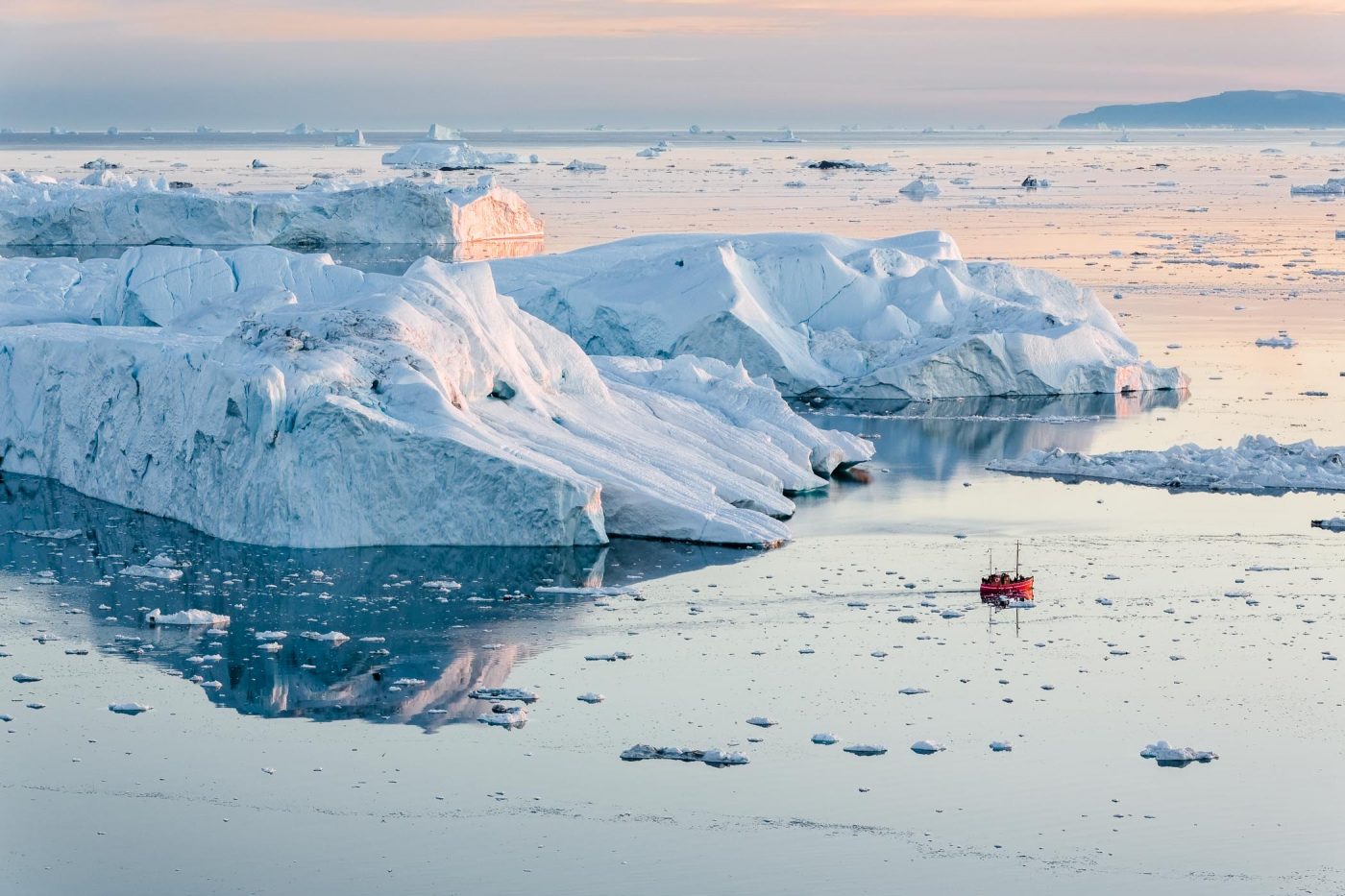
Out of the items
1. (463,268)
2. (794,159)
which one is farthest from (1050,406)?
(794,159)

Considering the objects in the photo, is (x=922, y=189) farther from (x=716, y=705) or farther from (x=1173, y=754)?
(x=1173, y=754)

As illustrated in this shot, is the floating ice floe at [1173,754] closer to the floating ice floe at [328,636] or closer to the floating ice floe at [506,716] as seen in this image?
the floating ice floe at [506,716]

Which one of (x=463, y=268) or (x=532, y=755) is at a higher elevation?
(x=463, y=268)

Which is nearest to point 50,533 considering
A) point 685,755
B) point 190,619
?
point 190,619

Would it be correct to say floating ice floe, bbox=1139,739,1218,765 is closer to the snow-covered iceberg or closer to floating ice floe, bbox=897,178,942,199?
floating ice floe, bbox=897,178,942,199

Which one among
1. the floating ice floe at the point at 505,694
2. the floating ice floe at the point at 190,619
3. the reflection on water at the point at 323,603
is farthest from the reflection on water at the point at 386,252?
the floating ice floe at the point at 505,694

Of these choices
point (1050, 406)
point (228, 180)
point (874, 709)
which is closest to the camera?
point (874, 709)

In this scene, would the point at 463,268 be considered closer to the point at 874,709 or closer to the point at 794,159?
the point at 874,709
